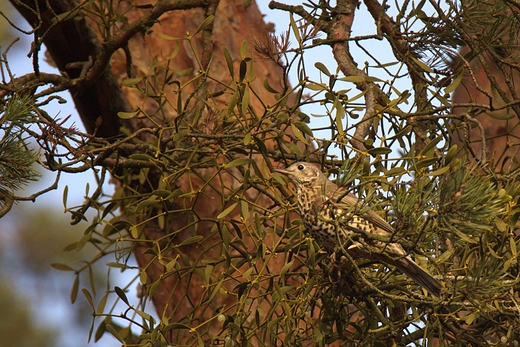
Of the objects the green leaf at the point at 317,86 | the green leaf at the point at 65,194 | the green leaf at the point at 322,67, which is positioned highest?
the green leaf at the point at 322,67

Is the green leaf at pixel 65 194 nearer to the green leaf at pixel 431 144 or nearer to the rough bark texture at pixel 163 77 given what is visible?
the rough bark texture at pixel 163 77

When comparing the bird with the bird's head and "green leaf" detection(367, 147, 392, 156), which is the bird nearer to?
the bird's head

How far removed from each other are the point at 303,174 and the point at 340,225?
0.58 m

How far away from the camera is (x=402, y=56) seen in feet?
7.25

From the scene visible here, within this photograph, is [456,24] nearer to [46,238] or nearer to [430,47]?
[430,47]

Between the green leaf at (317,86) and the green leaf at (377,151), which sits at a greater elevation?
the green leaf at (317,86)

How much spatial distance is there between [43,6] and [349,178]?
69.9 inches

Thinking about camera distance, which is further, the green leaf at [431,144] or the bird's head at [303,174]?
the bird's head at [303,174]

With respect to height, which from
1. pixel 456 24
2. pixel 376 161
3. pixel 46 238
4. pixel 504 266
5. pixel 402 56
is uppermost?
pixel 46 238

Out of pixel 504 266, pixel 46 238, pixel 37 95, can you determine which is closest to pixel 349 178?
pixel 504 266

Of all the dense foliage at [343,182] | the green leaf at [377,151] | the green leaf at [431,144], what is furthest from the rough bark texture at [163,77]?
the green leaf at [431,144]

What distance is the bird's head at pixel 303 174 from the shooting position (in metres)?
2.10

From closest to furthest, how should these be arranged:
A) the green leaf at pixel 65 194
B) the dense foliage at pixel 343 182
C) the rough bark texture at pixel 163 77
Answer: the dense foliage at pixel 343 182 < the green leaf at pixel 65 194 < the rough bark texture at pixel 163 77

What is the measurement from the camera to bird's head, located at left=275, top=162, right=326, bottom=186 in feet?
6.90
